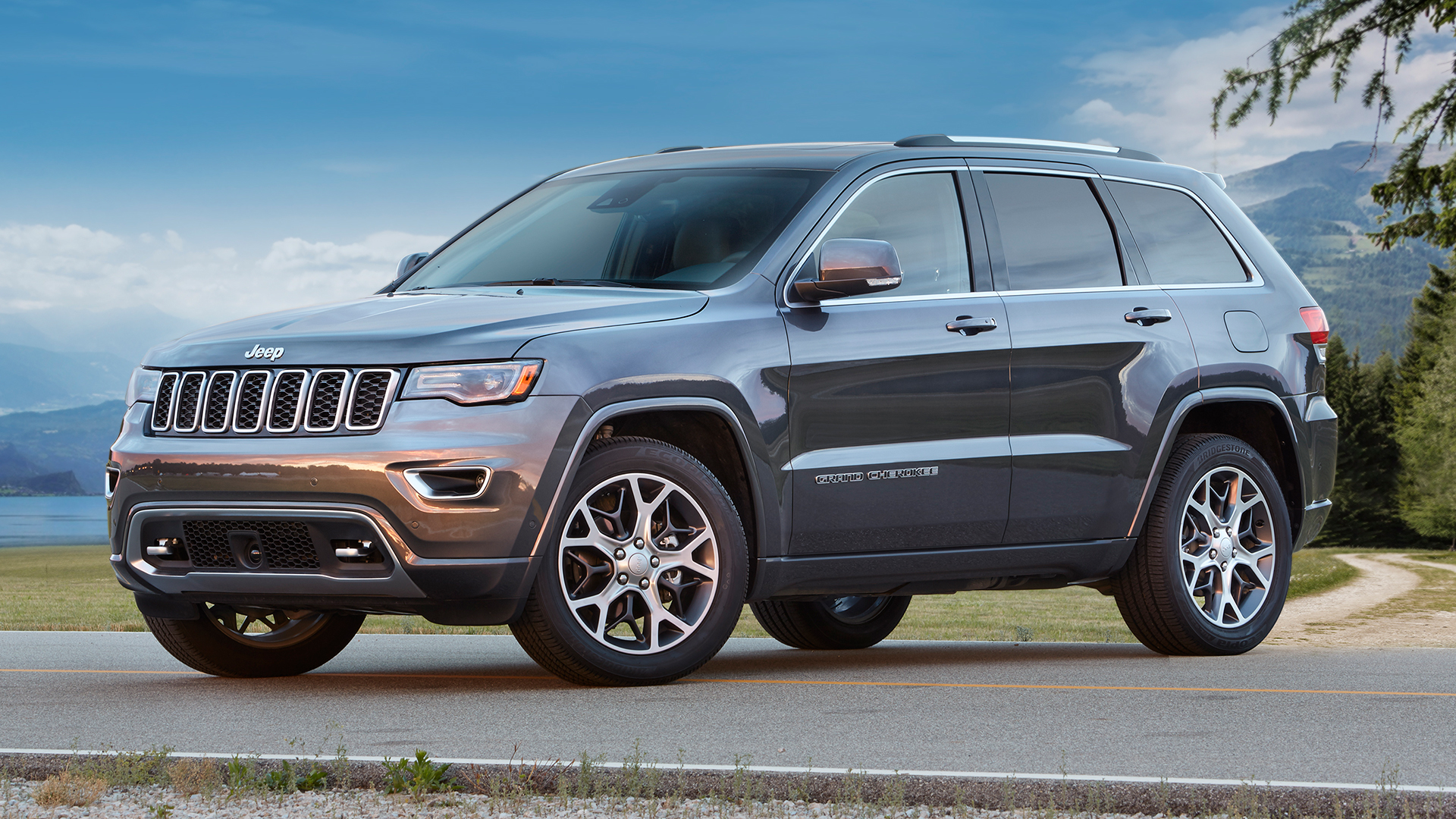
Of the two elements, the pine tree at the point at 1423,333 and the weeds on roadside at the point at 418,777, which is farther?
the pine tree at the point at 1423,333

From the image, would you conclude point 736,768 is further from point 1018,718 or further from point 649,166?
point 649,166

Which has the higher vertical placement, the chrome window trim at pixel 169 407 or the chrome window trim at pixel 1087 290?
the chrome window trim at pixel 1087 290

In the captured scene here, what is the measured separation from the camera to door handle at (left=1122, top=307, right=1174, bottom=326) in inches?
300

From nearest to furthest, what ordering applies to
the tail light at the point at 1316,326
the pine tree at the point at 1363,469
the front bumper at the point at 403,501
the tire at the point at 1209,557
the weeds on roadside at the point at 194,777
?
the weeds on roadside at the point at 194,777, the front bumper at the point at 403,501, the tire at the point at 1209,557, the tail light at the point at 1316,326, the pine tree at the point at 1363,469

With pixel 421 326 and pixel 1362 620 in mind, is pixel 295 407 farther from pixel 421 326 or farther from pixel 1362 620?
pixel 1362 620

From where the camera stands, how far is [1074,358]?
7316 millimetres

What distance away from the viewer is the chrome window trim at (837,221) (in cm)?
654

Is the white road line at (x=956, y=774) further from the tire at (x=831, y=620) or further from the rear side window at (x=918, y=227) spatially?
the tire at (x=831, y=620)

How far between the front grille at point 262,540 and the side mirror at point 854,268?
208cm

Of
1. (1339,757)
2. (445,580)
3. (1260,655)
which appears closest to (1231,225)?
(1260,655)

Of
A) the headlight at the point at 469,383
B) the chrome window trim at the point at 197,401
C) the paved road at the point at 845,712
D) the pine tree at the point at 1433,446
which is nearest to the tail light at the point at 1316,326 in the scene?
the paved road at the point at 845,712

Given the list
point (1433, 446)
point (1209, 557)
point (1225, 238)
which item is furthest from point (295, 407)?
point (1433, 446)

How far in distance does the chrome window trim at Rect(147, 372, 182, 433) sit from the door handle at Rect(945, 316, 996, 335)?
3013mm

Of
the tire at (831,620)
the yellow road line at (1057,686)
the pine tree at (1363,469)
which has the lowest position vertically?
the pine tree at (1363,469)
